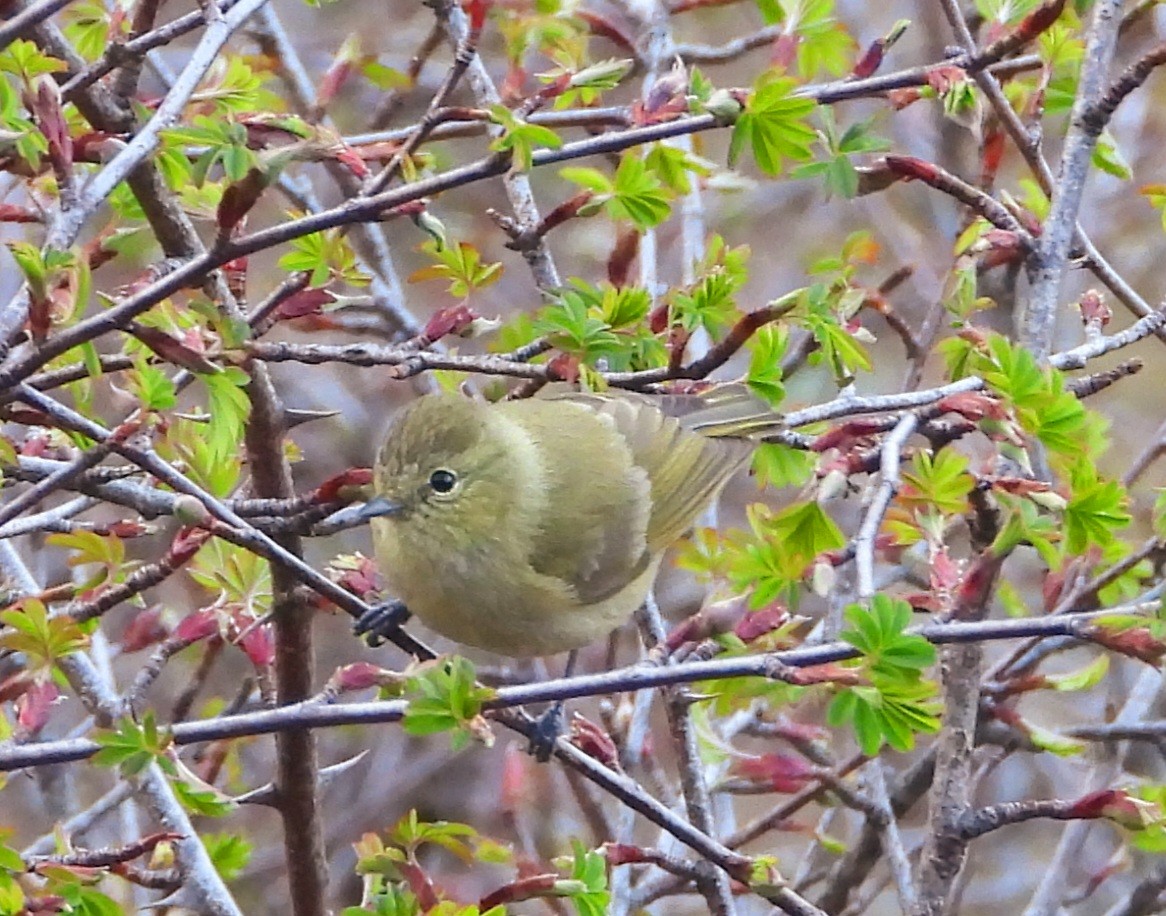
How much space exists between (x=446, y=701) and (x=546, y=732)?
116 cm

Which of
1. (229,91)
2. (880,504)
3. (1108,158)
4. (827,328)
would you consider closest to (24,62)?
(229,91)

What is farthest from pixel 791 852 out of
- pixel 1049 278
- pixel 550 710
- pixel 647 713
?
pixel 1049 278

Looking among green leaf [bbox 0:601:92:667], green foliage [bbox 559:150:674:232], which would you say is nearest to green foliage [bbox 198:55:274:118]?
green foliage [bbox 559:150:674:232]

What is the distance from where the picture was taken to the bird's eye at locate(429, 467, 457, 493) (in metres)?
3.35

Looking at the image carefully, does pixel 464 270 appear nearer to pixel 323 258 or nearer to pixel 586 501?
Result: pixel 323 258

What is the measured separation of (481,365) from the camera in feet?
8.48

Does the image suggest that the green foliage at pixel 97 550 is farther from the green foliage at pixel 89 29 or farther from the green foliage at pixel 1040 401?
the green foliage at pixel 1040 401

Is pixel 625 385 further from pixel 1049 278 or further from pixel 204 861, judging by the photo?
pixel 204 861

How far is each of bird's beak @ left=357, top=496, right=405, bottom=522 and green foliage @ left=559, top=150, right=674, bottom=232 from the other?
33.2 inches

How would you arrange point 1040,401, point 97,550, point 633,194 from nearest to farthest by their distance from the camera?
point 1040,401
point 97,550
point 633,194

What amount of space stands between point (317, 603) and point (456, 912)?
30.8 inches

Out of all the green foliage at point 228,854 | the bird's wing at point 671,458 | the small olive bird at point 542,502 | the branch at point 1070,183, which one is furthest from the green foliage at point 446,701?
the bird's wing at point 671,458

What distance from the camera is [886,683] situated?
2.07m

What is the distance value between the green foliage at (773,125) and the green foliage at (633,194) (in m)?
0.29
